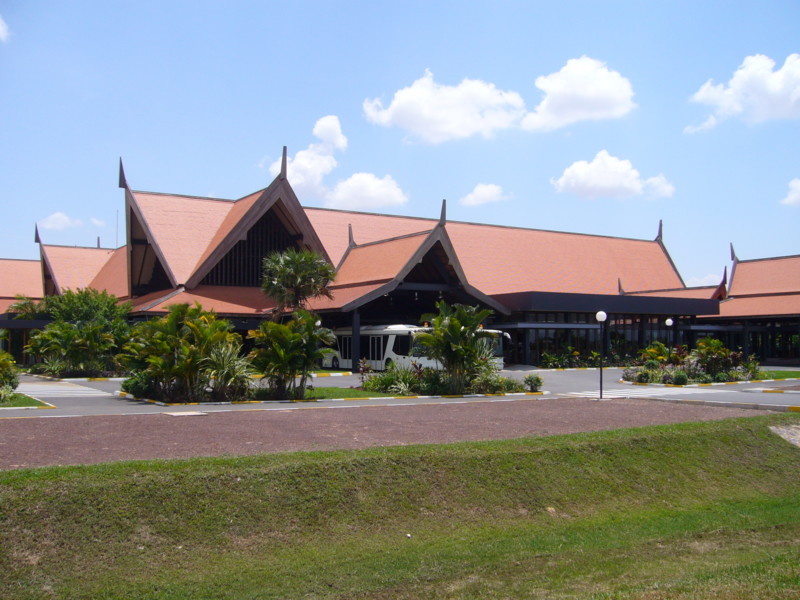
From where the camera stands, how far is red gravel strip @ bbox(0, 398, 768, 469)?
11.1 metres

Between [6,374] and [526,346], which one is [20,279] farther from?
[6,374]

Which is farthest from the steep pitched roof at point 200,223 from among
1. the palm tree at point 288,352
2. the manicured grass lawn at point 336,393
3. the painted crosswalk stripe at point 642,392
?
the painted crosswalk stripe at point 642,392

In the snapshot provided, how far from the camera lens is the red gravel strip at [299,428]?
11078mm

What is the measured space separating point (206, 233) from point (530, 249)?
21.2m

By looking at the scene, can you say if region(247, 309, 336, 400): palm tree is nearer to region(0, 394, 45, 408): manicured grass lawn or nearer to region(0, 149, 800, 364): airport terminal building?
region(0, 394, 45, 408): manicured grass lawn

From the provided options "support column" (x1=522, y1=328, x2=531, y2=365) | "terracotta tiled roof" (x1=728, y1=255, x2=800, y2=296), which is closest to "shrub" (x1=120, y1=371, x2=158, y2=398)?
"support column" (x1=522, y1=328, x2=531, y2=365)

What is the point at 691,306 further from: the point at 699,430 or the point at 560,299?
the point at 699,430

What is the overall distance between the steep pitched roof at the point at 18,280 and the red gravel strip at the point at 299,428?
39.3m

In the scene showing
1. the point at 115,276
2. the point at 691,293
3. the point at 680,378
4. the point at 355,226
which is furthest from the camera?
the point at 355,226

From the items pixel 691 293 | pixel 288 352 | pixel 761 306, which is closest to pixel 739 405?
pixel 288 352

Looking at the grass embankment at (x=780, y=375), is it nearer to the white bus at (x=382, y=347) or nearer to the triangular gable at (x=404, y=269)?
the white bus at (x=382, y=347)

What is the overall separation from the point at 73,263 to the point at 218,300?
19.5 m

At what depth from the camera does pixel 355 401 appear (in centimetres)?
2111

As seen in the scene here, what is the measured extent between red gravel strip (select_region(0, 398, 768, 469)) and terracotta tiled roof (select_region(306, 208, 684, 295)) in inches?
1003
